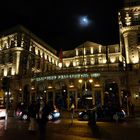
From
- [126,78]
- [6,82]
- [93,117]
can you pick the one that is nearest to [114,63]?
[126,78]

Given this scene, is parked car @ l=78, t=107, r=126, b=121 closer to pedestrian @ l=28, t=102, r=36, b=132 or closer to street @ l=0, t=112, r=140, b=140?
street @ l=0, t=112, r=140, b=140

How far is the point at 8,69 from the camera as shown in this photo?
5825 centimetres

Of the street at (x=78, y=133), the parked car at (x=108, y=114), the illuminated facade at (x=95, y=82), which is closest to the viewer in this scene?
the street at (x=78, y=133)

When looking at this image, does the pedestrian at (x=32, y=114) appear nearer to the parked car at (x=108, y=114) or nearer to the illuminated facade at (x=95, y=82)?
the parked car at (x=108, y=114)

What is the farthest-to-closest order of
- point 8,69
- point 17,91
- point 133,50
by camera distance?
1. point 8,69
2. point 17,91
3. point 133,50

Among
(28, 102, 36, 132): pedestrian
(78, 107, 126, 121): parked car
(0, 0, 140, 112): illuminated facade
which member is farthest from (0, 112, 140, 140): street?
(0, 0, 140, 112): illuminated facade

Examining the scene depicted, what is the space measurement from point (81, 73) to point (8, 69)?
2769cm

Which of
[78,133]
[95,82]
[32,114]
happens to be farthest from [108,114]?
[95,82]

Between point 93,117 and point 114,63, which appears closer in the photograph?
point 93,117

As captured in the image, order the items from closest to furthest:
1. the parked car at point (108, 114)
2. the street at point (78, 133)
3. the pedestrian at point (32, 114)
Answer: the street at point (78, 133)
the pedestrian at point (32, 114)
the parked car at point (108, 114)

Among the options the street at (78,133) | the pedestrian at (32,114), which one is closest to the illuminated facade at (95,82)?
the street at (78,133)

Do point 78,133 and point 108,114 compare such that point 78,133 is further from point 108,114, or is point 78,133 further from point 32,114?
point 108,114

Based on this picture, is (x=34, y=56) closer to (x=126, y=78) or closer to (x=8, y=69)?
(x=8, y=69)

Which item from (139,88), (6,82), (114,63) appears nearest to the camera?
(6,82)
